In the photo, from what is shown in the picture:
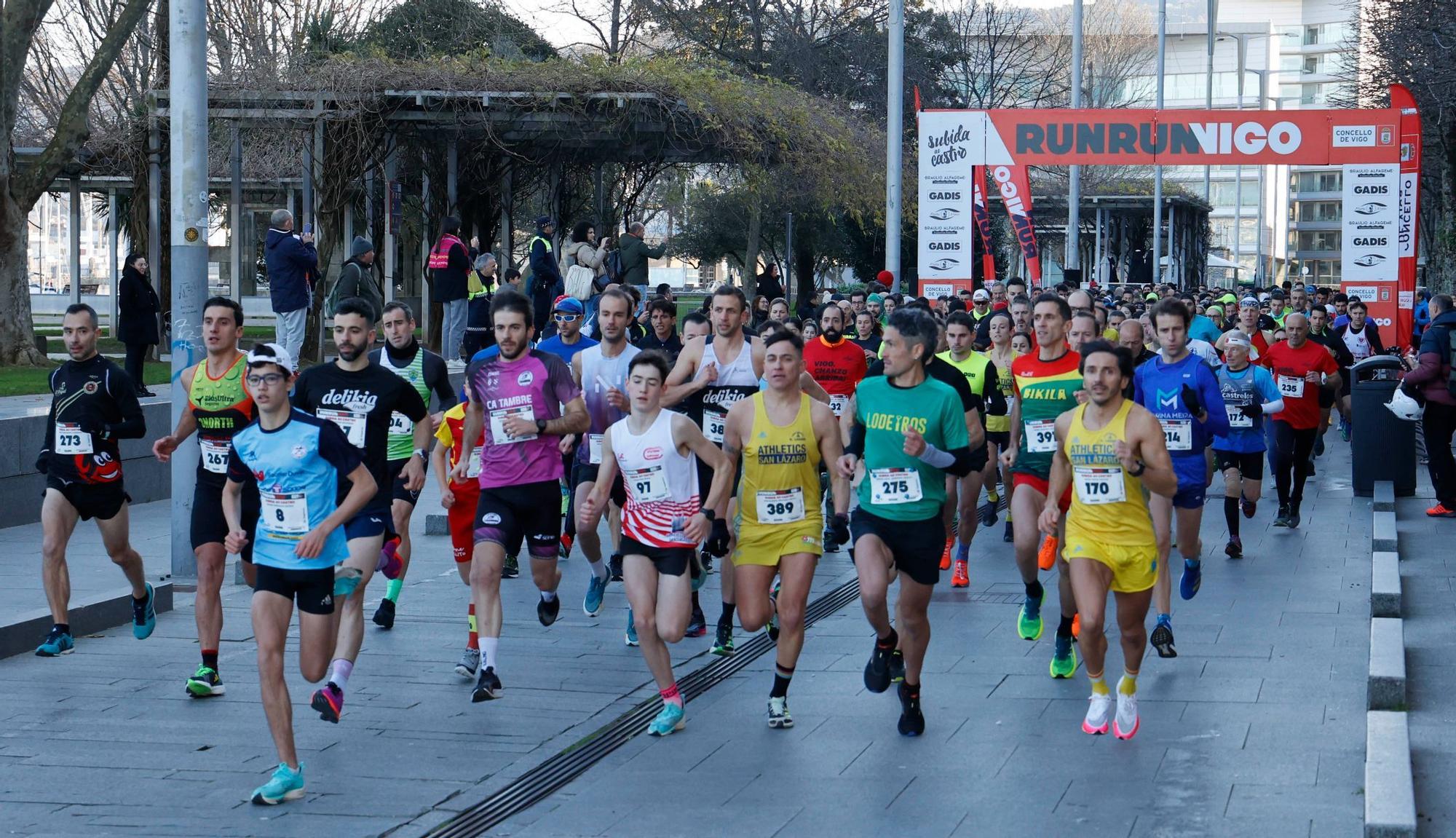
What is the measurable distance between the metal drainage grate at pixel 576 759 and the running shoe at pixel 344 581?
0.96 metres

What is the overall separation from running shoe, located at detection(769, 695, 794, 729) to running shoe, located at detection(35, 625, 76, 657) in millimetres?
3714

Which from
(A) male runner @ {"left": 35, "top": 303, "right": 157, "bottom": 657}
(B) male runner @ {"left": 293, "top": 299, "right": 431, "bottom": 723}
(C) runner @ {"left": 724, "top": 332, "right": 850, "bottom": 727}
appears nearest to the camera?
(C) runner @ {"left": 724, "top": 332, "right": 850, "bottom": 727}

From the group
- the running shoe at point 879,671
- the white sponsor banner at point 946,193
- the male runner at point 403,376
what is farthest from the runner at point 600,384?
the white sponsor banner at point 946,193

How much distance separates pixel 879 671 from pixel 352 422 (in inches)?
99.5

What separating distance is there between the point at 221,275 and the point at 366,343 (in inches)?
1384

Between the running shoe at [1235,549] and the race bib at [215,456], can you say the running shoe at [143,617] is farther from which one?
the running shoe at [1235,549]

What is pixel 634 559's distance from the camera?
7.13 metres

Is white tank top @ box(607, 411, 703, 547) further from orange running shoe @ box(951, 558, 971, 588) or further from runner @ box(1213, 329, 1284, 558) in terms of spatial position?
runner @ box(1213, 329, 1284, 558)

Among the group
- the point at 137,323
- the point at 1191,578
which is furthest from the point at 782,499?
the point at 137,323

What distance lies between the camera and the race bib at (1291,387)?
45.2 feet

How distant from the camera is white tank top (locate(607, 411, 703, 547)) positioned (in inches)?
280

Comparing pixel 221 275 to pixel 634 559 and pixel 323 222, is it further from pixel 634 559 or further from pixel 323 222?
pixel 634 559

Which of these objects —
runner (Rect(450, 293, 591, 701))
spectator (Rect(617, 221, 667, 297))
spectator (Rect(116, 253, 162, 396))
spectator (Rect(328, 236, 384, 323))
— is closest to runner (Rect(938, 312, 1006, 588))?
runner (Rect(450, 293, 591, 701))

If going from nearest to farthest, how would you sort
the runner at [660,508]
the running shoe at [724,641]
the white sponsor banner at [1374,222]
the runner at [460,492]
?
the runner at [660,508] < the runner at [460,492] < the running shoe at [724,641] < the white sponsor banner at [1374,222]
